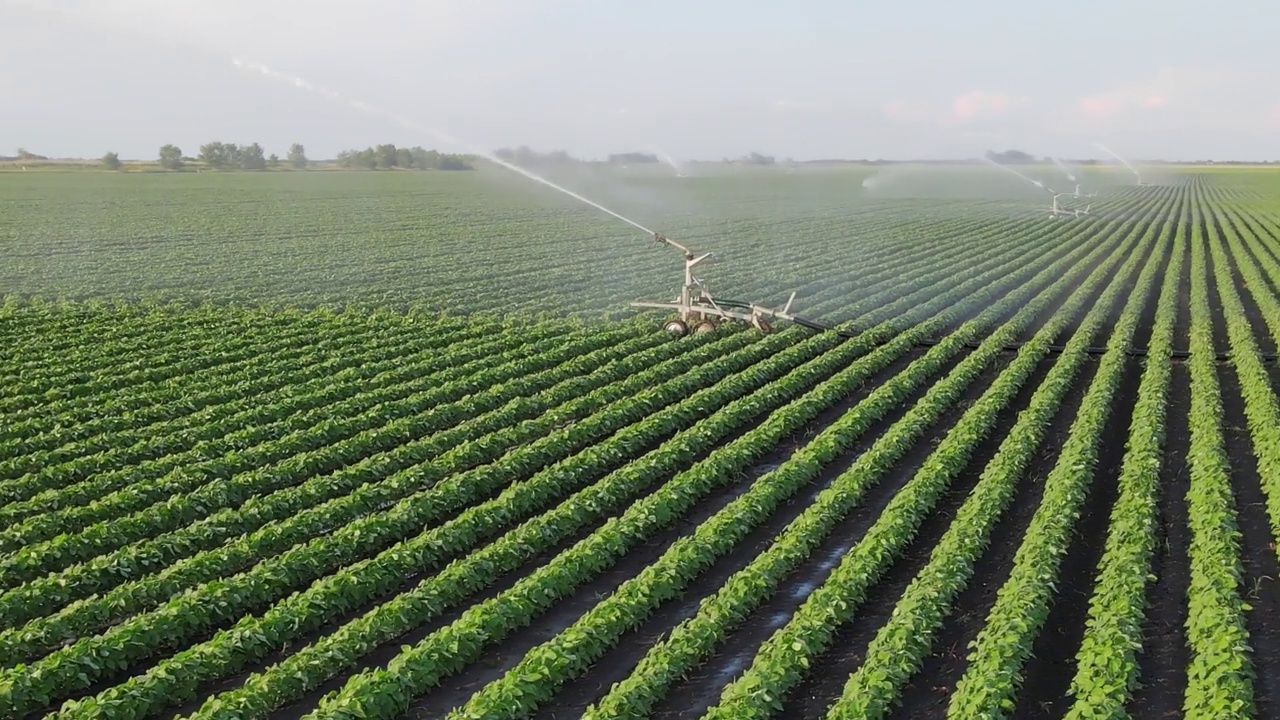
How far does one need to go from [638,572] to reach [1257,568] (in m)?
6.95

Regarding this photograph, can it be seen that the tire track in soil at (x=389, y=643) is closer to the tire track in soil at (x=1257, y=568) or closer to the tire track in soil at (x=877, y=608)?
the tire track in soil at (x=877, y=608)

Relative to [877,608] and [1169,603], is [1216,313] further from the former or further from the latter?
[877,608]

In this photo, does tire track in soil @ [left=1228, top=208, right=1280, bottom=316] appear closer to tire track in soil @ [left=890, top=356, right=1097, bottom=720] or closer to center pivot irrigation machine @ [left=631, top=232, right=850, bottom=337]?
center pivot irrigation machine @ [left=631, top=232, right=850, bottom=337]

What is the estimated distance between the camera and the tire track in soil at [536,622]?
8094mm

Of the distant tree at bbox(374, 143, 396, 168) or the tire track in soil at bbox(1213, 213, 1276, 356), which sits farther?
the distant tree at bbox(374, 143, 396, 168)

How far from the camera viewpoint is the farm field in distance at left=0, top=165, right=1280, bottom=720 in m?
8.08

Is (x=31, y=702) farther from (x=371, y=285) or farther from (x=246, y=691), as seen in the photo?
(x=371, y=285)

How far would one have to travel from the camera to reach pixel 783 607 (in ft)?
31.6

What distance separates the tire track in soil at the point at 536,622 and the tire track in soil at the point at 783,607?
45.9 inches

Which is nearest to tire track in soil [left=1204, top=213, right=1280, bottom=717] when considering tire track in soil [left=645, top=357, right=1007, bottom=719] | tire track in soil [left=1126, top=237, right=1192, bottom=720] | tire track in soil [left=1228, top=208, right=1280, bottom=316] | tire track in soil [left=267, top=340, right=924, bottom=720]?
tire track in soil [left=1126, top=237, right=1192, bottom=720]

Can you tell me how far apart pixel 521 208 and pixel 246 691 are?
6632 cm

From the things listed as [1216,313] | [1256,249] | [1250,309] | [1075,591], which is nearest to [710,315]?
[1075,591]

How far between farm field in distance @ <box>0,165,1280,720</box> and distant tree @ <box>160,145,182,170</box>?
102680 mm

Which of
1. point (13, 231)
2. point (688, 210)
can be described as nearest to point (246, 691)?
point (13, 231)
